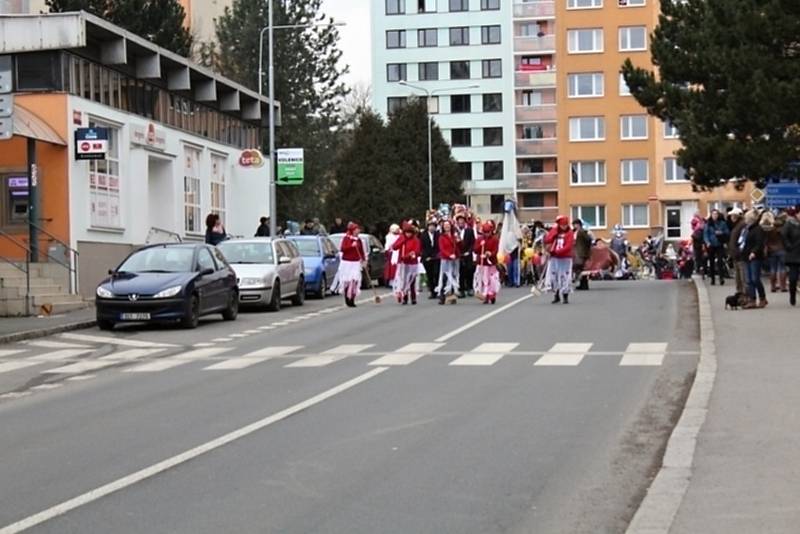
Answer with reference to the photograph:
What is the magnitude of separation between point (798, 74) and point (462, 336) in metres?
14.6

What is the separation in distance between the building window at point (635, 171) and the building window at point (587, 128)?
247 cm

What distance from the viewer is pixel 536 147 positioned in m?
105

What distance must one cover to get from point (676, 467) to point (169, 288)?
16.7m

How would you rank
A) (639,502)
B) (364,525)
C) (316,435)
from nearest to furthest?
1. (364,525)
2. (639,502)
3. (316,435)

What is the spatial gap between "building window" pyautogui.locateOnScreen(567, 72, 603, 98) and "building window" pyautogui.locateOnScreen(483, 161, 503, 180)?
492 inches

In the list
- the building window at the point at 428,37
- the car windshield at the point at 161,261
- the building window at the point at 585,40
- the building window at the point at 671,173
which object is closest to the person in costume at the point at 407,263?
the car windshield at the point at 161,261

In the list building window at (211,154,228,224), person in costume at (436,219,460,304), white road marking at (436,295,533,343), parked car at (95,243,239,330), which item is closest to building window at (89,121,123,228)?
parked car at (95,243,239,330)

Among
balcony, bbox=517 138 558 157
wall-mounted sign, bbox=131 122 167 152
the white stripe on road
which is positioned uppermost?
balcony, bbox=517 138 558 157

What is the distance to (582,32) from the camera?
310 feet

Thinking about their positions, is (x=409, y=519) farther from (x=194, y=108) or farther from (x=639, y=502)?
(x=194, y=108)

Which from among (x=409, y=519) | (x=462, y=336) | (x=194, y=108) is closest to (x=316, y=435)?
(x=409, y=519)

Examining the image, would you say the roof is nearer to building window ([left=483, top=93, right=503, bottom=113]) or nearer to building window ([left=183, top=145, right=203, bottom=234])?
building window ([left=183, top=145, right=203, bottom=234])

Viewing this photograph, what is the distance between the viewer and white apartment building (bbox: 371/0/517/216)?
346 ft

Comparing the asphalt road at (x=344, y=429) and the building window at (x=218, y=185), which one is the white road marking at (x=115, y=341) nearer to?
the asphalt road at (x=344, y=429)
